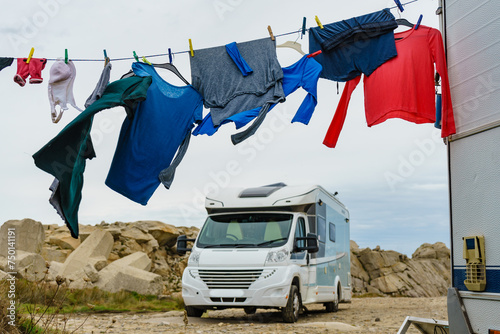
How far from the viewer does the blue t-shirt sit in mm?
7703

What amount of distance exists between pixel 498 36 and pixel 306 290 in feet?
24.5

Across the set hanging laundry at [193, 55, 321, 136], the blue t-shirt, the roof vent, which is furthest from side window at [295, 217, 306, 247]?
the blue t-shirt

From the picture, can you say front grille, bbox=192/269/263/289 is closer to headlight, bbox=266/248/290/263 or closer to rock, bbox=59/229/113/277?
headlight, bbox=266/248/290/263

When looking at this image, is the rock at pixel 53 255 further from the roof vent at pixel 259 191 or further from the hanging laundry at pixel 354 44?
the hanging laundry at pixel 354 44

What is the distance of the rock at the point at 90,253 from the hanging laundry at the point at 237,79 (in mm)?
9553

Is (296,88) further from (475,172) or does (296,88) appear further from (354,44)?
(475,172)

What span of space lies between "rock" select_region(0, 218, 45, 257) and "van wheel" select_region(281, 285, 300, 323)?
1013 centimetres

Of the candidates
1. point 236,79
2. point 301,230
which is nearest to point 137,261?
point 301,230

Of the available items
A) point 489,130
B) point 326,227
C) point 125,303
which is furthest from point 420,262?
point 489,130

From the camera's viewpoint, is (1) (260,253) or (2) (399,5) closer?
(2) (399,5)

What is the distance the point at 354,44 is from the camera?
24.6 ft

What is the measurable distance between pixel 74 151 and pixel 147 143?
1.25 metres

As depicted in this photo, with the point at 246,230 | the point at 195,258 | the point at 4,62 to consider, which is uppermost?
the point at 4,62

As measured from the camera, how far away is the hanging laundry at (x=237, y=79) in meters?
7.73
